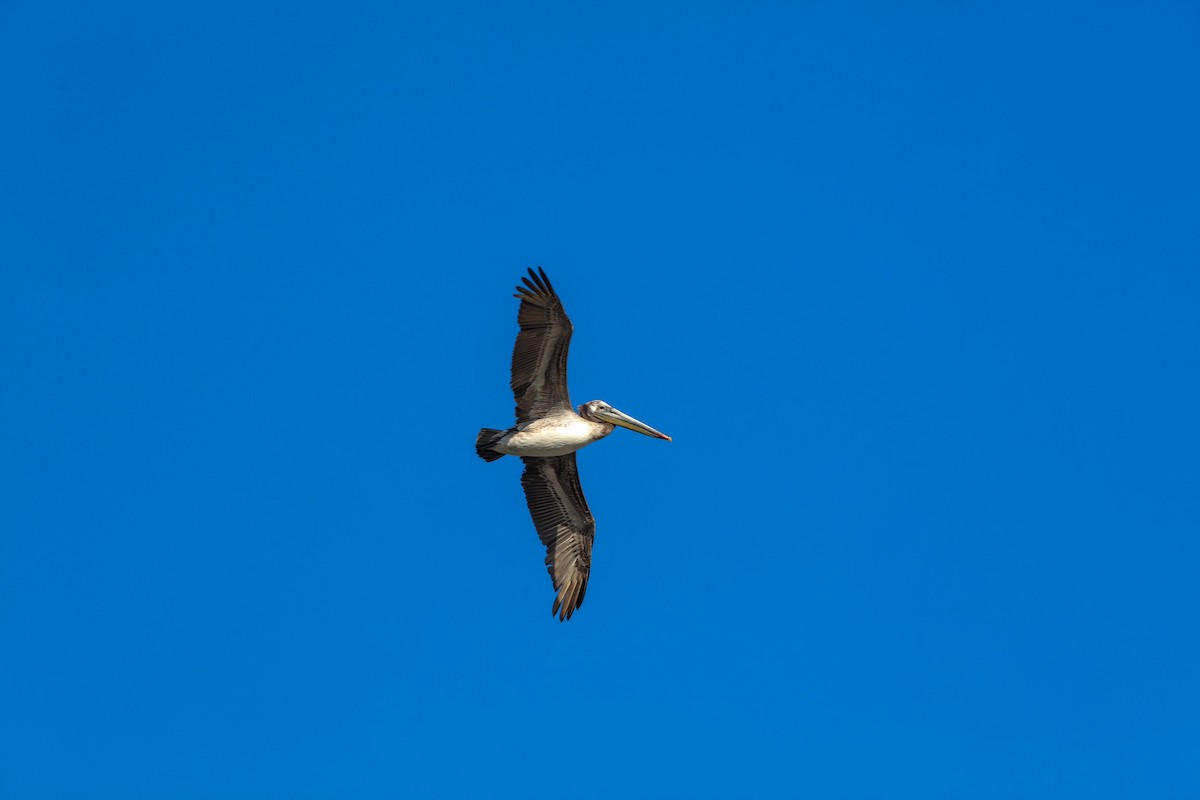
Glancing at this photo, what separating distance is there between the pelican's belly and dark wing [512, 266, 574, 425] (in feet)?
0.71

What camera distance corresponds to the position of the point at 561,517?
19.5 m

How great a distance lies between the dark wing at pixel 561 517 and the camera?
19219mm

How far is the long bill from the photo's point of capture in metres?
18.9

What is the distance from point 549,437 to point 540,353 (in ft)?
4.03

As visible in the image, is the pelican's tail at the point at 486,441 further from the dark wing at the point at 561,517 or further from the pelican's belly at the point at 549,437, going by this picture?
the dark wing at the point at 561,517

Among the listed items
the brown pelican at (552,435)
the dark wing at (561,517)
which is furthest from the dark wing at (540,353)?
the dark wing at (561,517)

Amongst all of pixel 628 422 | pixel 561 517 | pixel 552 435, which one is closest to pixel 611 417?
pixel 628 422

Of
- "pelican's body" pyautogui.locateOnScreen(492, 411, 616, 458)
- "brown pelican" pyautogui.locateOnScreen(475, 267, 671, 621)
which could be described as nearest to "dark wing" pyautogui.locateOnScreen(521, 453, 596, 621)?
"brown pelican" pyautogui.locateOnScreen(475, 267, 671, 621)

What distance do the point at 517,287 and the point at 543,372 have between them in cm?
136

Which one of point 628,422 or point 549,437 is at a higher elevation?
point 628,422

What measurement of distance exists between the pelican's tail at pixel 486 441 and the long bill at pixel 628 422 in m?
1.60

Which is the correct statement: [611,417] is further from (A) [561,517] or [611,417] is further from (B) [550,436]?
(A) [561,517]

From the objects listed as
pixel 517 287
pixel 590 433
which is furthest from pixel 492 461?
pixel 517 287

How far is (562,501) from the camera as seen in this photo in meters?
19.5
